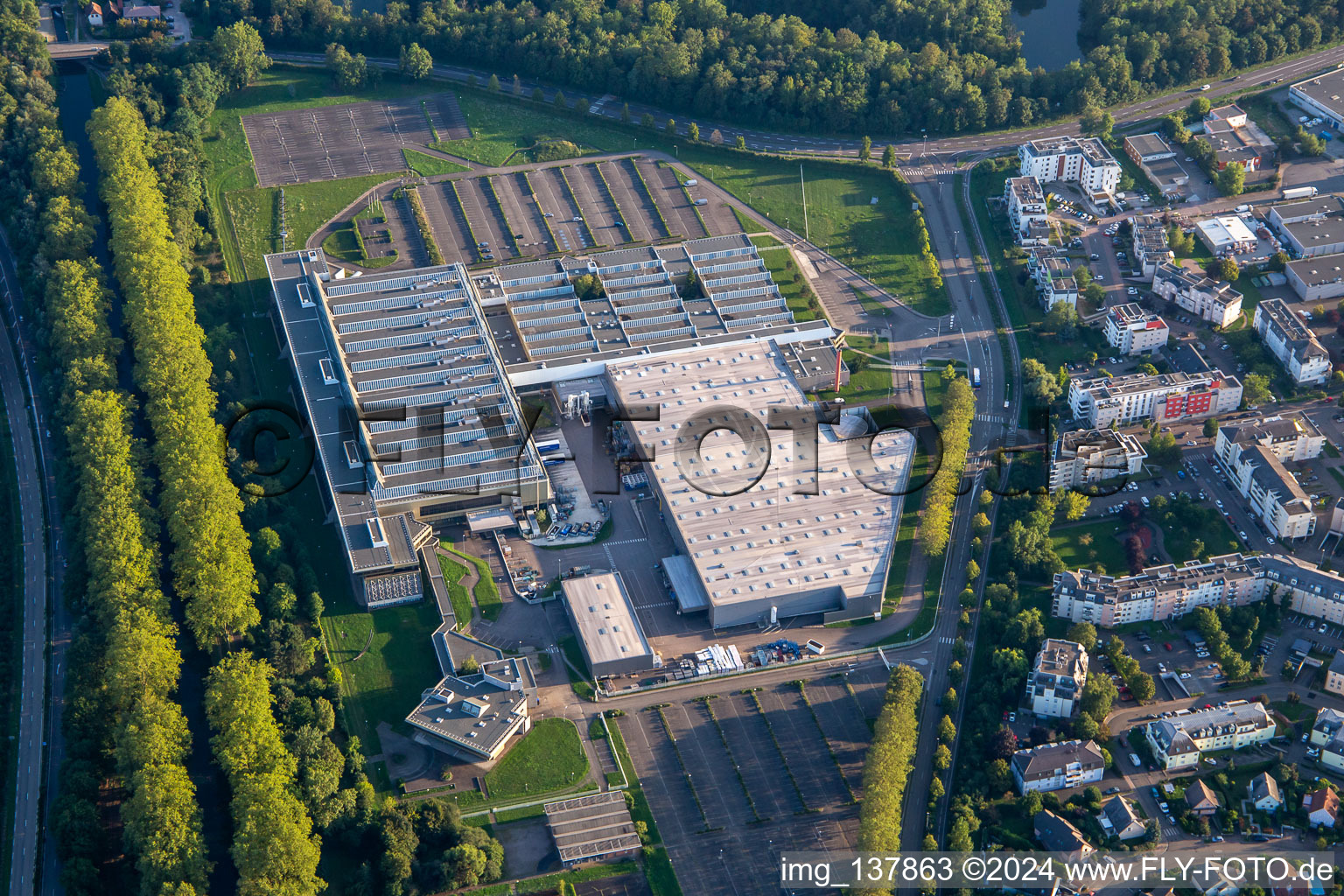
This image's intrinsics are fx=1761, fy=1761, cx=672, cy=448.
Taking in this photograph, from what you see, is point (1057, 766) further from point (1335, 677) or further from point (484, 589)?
point (484, 589)

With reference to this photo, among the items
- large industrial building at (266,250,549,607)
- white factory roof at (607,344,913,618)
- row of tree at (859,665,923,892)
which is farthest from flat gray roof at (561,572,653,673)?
row of tree at (859,665,923,892)

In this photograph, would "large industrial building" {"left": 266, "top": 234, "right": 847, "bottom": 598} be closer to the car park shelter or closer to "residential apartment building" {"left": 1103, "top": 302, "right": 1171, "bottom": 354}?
the car park shelter

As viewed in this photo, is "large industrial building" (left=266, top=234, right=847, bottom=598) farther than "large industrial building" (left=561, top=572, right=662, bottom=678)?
Yes

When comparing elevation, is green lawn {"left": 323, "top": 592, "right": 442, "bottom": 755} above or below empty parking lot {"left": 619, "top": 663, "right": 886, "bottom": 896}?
above

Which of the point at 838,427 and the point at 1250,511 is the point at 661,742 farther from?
the point at 1250,511

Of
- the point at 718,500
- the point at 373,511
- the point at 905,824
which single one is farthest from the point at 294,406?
the point at 905,824
